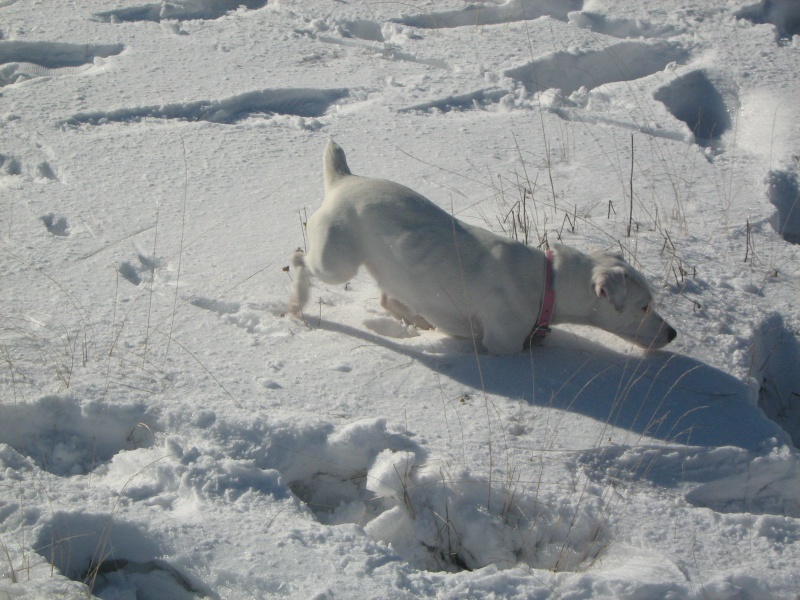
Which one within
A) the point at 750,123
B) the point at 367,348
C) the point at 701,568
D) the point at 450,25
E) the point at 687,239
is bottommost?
the point at 701,568

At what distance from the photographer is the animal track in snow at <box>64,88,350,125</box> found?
591 centimetres

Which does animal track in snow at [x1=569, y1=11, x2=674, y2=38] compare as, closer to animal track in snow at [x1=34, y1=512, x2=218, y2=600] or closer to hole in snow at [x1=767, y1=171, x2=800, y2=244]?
hole in snow at [x1=767, y1=171, x2=800, y2=244]

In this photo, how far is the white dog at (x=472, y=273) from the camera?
381 cm

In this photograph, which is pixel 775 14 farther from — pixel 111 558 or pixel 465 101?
pixel 111 558

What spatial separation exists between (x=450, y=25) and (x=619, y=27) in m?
1.64

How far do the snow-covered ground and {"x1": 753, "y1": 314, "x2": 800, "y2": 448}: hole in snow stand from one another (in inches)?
0.6

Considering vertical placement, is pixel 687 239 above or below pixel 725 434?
above

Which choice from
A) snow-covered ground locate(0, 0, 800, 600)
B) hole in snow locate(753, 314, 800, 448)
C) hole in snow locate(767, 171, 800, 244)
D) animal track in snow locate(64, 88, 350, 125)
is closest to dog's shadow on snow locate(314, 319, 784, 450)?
snow-covered ground locate(0, 0, 800, 600)

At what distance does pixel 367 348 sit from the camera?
3805 millimetres

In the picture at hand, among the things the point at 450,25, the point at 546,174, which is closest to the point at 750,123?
the point at 546,174

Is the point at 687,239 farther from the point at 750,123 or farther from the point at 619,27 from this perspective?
the point at 619,27

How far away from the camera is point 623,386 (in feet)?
12.1

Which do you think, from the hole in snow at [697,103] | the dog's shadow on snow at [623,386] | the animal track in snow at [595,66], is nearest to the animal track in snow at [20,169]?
the dog's shadow on snow at [623,386]

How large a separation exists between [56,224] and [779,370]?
410 cm
